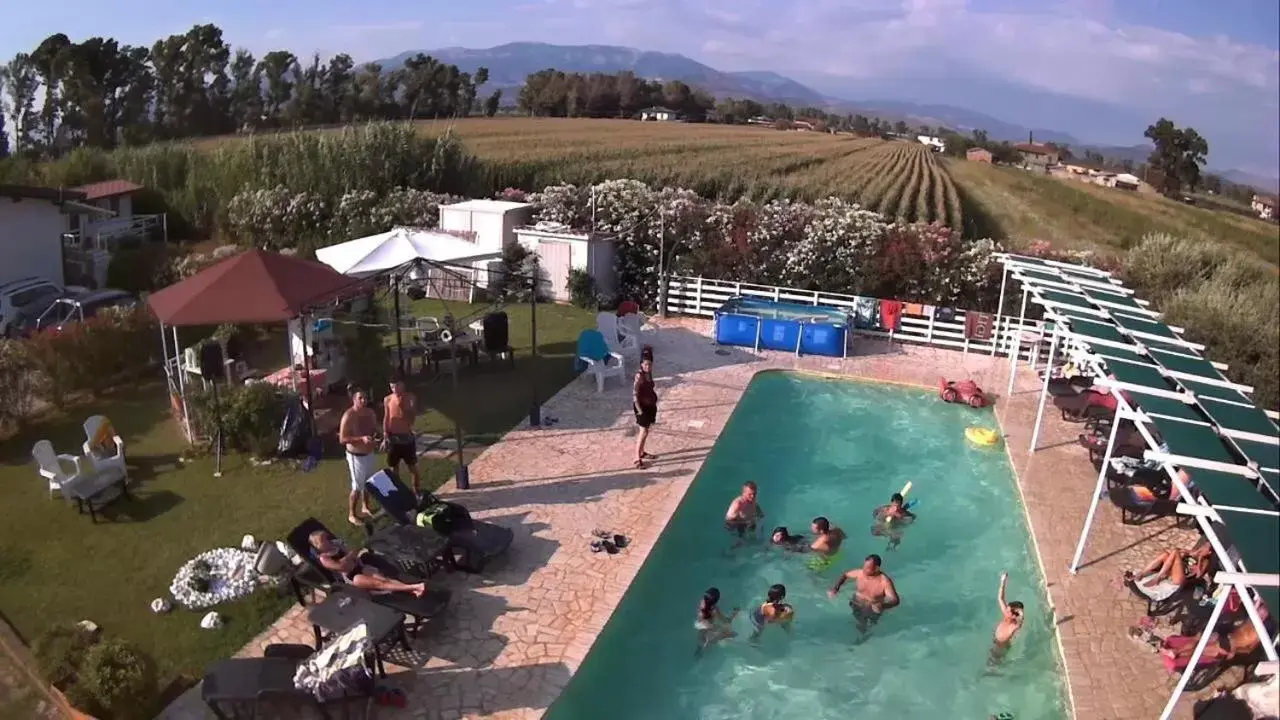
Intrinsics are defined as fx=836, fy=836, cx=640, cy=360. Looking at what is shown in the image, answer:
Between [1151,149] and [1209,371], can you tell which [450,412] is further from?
[1151,149]

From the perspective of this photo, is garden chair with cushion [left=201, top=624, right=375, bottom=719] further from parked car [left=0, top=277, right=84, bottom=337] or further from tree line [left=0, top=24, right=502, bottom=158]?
tree line [left=0, top=24, right=502, bottom=158]

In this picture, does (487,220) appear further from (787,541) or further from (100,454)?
(787,541)

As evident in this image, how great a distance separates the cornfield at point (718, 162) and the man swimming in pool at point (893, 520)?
13.6 meters

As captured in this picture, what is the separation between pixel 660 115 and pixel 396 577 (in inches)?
3358

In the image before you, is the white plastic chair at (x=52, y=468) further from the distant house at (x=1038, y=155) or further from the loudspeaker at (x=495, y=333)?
the distant house at (x=1038, y=155)

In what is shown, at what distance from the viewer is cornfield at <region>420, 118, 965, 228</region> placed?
3108 centimetres

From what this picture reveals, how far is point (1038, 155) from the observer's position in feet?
346

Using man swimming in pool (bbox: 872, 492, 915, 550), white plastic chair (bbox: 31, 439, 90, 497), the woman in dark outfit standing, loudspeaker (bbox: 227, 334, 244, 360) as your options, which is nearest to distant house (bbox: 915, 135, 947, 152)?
man swimming in pool (bbox: 872, 492, 915, 550)

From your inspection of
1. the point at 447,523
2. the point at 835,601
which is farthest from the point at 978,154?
the point at 447,523

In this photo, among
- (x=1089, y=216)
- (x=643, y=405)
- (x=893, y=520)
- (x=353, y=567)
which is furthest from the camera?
(x=1089, y=216)

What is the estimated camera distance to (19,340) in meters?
13.1

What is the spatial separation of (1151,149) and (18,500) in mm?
87153

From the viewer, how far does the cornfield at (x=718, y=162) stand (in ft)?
102

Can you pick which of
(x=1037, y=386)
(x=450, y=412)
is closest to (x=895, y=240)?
(x=1037, y=386)
